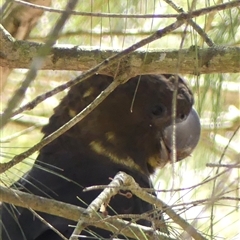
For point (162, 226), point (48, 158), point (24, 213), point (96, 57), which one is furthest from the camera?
point (48, 158)

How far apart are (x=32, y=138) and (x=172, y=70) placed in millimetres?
1432

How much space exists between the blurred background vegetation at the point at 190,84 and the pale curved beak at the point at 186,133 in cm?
4

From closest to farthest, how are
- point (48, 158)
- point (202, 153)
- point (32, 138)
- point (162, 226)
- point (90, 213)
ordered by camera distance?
point (90, 213) → point (162, 226) → point (48, 158) → point (202, 153) → point (32, 138)

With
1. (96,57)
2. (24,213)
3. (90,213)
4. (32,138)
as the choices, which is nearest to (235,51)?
(96,57)

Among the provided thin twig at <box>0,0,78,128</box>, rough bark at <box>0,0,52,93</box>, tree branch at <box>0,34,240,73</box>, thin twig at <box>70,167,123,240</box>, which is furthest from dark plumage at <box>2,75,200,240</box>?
thin twig at <box>0,0,78,128</box>

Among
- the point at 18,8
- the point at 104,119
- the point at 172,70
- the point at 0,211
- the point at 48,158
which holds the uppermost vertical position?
the point at 18,8

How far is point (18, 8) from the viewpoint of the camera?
1.73 m

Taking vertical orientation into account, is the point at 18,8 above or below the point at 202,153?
above

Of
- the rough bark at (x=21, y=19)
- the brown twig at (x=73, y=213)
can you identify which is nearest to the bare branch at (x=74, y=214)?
the brown twig at (x=73, y=213)

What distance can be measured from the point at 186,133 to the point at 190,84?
143 mm

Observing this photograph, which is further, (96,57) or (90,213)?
(96,57)

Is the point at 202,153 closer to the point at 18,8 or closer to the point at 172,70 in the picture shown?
the point at 18,8

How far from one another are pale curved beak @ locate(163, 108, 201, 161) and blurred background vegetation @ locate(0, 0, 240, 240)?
0.14 feet

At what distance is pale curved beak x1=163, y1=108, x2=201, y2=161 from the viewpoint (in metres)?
1.80
